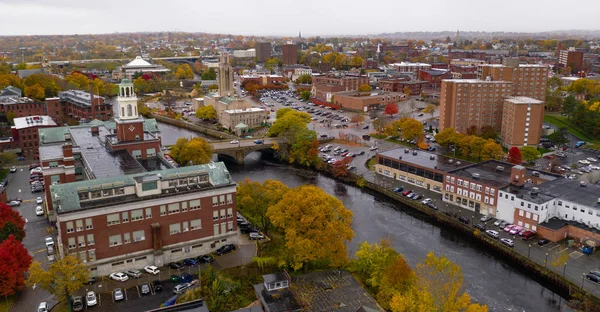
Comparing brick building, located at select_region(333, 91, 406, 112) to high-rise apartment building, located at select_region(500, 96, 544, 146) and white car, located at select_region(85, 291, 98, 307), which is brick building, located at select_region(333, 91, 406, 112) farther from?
white car, located at select_region(85, 291, 98, 307)

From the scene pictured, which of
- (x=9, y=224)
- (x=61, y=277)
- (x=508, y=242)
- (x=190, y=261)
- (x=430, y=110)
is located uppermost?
(x=430, y=110)

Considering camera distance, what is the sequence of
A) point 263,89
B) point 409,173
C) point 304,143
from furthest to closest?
point 263,89
point 304,143
point 409,173

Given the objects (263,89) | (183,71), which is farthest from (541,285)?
(183,71)

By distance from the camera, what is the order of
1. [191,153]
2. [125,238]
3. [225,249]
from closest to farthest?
[125,238], [225,249], [191,153]

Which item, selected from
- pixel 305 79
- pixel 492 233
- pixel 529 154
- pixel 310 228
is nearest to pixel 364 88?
pixel 305 79

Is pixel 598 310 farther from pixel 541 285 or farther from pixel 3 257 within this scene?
pixel 3 257

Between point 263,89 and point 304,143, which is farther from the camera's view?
point 263,89

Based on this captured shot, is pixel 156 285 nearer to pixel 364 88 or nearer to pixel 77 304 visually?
pixel 77 304
